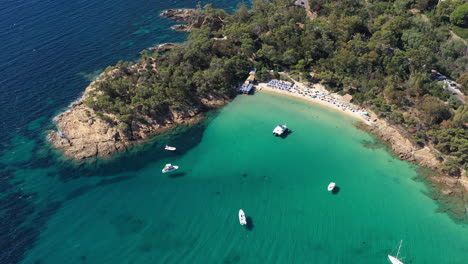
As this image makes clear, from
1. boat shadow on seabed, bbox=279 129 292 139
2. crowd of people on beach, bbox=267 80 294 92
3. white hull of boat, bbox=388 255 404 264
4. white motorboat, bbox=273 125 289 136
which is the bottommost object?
white hull of boat, bbox=388 255 404 264

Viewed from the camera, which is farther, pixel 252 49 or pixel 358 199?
pixel 252 49

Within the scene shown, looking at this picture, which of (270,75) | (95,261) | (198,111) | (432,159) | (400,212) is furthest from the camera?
(270,75)

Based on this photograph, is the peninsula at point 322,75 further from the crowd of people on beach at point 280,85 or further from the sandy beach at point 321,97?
the crowd of people on beach at point 280,85

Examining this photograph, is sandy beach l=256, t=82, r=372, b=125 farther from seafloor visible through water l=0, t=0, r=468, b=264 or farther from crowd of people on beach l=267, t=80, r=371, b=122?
seafloor visible through water l=0, t=0, r=468, b=264

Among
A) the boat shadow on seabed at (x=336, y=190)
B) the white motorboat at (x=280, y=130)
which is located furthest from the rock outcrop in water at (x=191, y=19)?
the boat shadow on seabed at (x=336, y=190)

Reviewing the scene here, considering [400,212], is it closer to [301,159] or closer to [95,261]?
[301,159]

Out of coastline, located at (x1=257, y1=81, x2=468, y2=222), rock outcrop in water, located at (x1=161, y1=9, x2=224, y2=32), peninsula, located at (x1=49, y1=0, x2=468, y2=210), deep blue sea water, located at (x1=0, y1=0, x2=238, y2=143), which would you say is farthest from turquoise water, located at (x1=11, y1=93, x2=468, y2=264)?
rock outcrop in water, located at (x1=161, y1=9, x2=224, y2=32)

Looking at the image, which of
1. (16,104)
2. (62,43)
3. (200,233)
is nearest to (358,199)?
(200,233)
